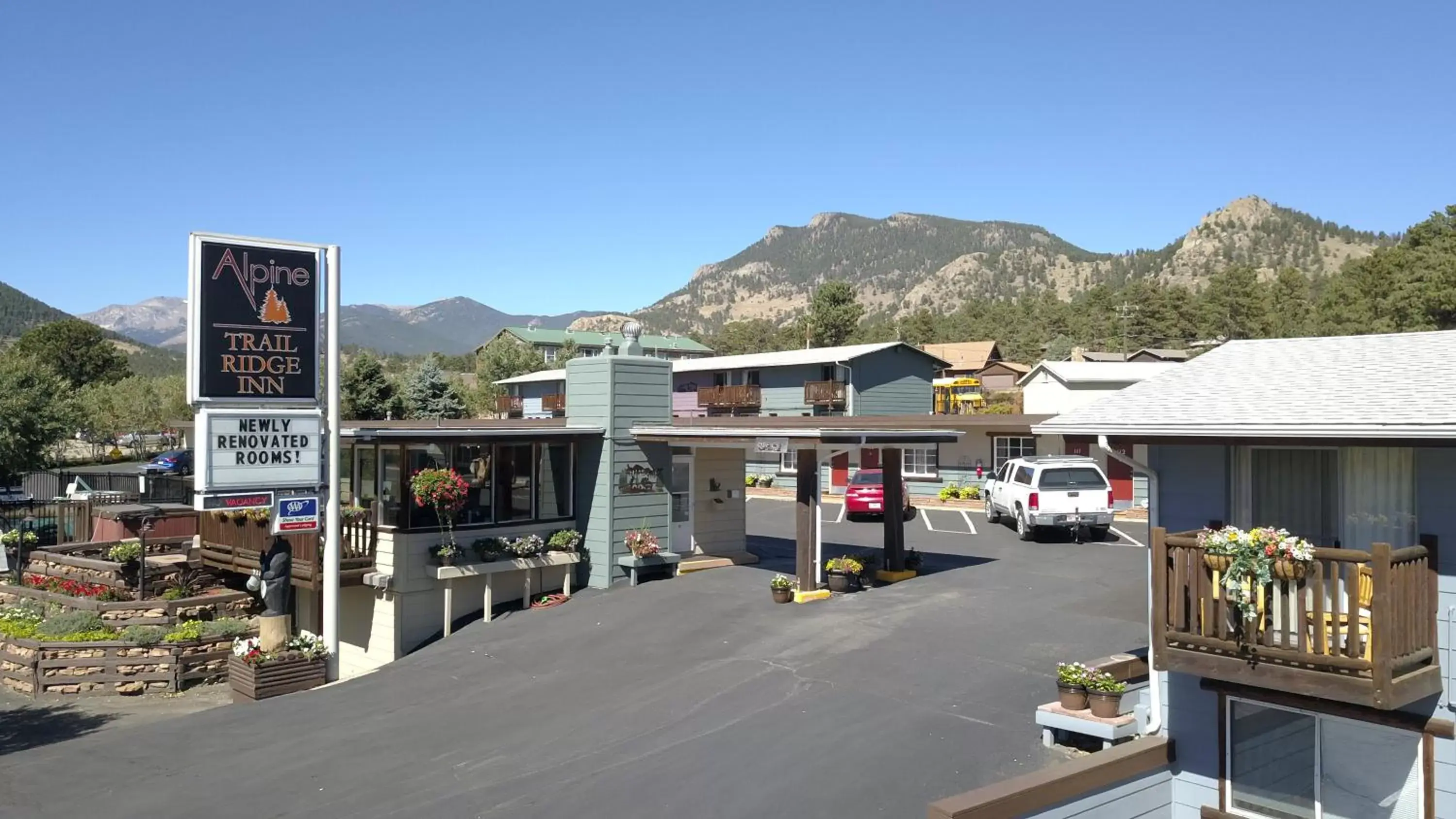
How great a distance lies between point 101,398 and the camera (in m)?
68.1

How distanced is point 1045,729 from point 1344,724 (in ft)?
8.28

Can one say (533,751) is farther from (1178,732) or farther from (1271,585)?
(1271,585)

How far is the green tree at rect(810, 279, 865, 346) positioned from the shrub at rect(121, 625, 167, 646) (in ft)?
216

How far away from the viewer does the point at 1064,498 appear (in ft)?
74.0

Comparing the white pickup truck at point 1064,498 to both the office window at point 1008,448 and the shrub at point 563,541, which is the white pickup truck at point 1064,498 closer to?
the shrub at point 563,541

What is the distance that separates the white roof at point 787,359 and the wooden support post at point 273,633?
30761mm

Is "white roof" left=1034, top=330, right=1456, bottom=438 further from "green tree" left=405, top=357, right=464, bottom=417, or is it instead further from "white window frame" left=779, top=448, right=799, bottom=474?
"green tree" left=405, top=357, right=464, bottom=417

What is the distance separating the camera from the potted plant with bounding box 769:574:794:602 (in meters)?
16.7

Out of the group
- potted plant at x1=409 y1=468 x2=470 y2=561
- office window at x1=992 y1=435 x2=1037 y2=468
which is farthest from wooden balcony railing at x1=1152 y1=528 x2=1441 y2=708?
office window at x1=992 y1=435 x2=1037 y2=468

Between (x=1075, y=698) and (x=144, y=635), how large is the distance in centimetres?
1559

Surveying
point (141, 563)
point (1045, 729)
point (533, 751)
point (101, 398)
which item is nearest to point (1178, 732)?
point (1045, 729)

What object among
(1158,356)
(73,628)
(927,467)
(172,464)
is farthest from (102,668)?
(1158,356)

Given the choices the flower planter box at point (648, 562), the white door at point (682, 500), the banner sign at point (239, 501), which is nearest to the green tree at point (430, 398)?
the white door at point (682, 500)

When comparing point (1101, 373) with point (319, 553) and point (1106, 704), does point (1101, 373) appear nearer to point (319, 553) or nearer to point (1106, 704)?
point (319, 553)
